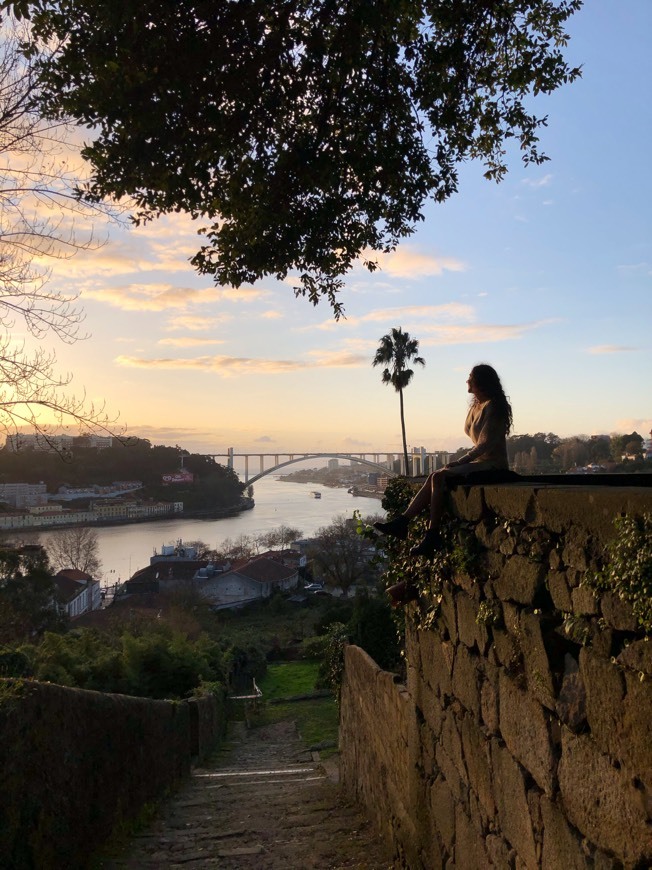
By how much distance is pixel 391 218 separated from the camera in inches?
247

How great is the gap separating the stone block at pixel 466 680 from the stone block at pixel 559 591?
3.18ft

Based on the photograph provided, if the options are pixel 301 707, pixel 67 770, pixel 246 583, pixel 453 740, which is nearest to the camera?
pixel 453 740

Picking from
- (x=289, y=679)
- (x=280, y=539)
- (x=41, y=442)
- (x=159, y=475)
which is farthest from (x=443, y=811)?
(x=280, y=539)

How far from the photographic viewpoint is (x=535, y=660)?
253 centimetres

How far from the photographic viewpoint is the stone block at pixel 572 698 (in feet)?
7.27

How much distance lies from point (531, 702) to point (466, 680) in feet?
2.68

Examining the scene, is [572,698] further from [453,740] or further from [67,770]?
[67,770]

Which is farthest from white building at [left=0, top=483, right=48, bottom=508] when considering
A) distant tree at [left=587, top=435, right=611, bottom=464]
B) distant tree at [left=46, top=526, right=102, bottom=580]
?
distant tree at [left=587, top=435, right=611, bottom=464]

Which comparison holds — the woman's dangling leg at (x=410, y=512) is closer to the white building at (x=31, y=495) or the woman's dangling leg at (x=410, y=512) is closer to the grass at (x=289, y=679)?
the grass at (x=289, y=679)

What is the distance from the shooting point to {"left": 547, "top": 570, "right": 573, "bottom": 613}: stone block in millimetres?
2304

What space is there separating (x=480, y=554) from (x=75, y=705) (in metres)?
3.07

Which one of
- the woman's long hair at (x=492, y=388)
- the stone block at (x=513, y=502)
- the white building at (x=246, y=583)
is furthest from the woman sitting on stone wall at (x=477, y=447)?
the white building at (x=246, y=583)

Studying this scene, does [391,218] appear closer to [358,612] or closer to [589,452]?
[589,452]

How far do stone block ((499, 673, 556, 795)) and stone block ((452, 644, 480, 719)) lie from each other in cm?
34
